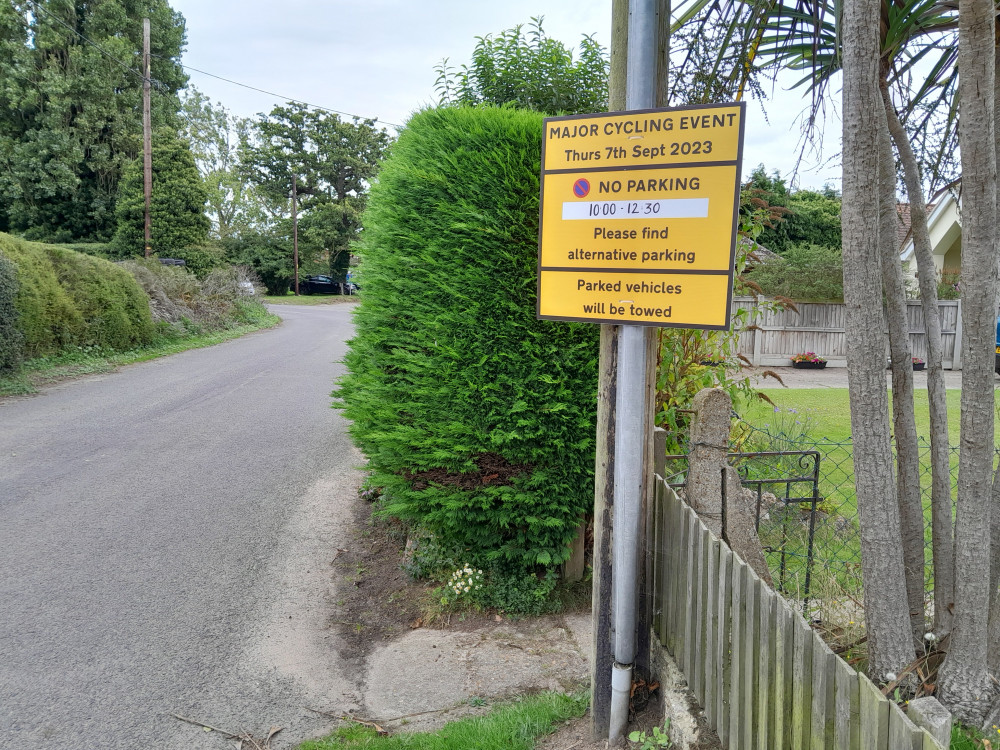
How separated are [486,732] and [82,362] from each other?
13462 millimetres

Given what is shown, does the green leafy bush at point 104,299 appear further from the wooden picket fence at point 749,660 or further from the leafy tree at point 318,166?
the leafy tree at point 318,166

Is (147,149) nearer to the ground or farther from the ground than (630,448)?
farther from the ground

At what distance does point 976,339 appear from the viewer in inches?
89.8

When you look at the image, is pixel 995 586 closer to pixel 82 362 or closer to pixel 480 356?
pixel 480 356

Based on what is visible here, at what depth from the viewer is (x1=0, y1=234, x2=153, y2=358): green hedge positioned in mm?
12367

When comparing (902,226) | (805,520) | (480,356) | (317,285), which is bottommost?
(805,520)

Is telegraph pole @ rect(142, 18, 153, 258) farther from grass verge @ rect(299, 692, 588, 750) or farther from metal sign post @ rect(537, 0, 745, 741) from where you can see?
metal sign post @ rect(537, 0, 745, 741)

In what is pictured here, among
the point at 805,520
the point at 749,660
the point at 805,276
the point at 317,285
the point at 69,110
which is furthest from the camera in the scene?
the point at 317,285

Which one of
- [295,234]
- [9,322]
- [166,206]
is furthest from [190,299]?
[295,234]

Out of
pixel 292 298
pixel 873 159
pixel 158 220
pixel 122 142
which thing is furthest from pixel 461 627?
pixel 292 298

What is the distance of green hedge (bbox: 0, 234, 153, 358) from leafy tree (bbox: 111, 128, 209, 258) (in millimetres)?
10821

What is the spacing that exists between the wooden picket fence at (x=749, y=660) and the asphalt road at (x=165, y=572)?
5.80 ft

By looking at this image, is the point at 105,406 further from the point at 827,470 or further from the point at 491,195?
the point at 827,470

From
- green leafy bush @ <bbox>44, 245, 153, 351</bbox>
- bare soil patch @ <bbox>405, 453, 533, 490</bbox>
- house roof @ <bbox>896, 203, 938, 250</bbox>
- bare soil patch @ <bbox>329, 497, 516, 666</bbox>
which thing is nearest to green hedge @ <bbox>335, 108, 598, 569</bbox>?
bare soil patch @ <bbox>405, 453, 533, 490</bbox>
